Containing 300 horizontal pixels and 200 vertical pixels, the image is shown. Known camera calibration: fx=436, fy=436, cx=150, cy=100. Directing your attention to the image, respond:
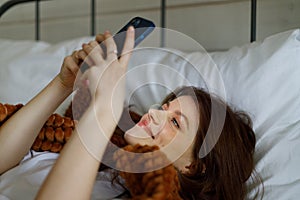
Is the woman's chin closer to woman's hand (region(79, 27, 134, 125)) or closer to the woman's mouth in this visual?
the woman's mouth

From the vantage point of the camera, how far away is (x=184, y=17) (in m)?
1.32

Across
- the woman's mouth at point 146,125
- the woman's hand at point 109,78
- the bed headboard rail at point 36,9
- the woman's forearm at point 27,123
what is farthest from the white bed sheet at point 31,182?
the bed headboard rail at point 36,9

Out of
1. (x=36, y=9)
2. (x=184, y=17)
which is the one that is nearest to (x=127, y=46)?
(x=184, y=17)

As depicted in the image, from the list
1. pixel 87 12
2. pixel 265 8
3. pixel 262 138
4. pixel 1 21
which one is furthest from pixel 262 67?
pixel 1 21

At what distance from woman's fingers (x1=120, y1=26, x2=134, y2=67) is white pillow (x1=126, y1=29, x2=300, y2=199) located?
326mm

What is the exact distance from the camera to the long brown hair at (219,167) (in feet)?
2.50

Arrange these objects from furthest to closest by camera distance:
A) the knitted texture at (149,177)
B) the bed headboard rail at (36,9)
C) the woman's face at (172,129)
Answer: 1. the bed headboard rail at (36,9)
2. the woman's face at (172,129)
3. the knitted texture at (149,177)

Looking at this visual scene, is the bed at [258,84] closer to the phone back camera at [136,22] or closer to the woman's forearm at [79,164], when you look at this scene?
the phone back camera at [136,22]

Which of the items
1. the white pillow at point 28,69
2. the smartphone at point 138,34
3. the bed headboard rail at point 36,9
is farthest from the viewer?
the bed headboard rail at point 36,9

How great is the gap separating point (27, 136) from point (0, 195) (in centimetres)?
12

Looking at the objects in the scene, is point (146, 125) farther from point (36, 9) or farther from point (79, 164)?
point (36, 9)

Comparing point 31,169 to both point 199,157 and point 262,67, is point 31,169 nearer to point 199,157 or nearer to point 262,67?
point 199,157

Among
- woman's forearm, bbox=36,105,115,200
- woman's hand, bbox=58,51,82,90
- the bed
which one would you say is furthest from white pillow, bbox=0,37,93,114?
woman's forearm, bbox=36,105,115,200

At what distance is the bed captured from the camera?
80cm
